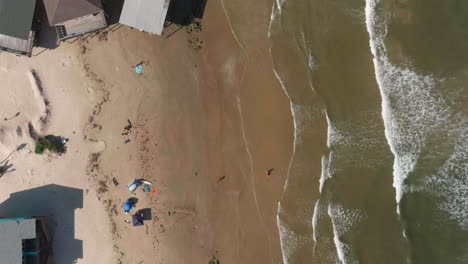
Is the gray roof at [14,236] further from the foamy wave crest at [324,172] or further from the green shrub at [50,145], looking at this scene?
the foamy wave crest at [324,172]

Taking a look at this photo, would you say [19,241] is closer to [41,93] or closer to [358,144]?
[41,93]

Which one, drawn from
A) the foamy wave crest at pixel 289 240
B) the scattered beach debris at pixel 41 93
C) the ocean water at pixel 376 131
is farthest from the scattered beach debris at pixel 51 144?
the foamy wave crest at pixel 289 240

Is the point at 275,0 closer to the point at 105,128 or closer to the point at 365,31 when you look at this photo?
the point at 365,31

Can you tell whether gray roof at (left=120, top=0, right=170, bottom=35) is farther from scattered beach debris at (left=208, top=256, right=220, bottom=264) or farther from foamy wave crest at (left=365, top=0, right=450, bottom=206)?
scattered beach debris at (left=208, top=256, right=220, bottom=264)

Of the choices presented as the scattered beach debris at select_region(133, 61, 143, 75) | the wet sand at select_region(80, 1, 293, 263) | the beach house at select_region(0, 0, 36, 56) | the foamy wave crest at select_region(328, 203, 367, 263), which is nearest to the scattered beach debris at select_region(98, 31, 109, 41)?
the wet sand at select_region(80, 1, 293, 263)

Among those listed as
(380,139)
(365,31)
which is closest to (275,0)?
(365,31)

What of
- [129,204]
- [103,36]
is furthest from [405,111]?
[103,36]
